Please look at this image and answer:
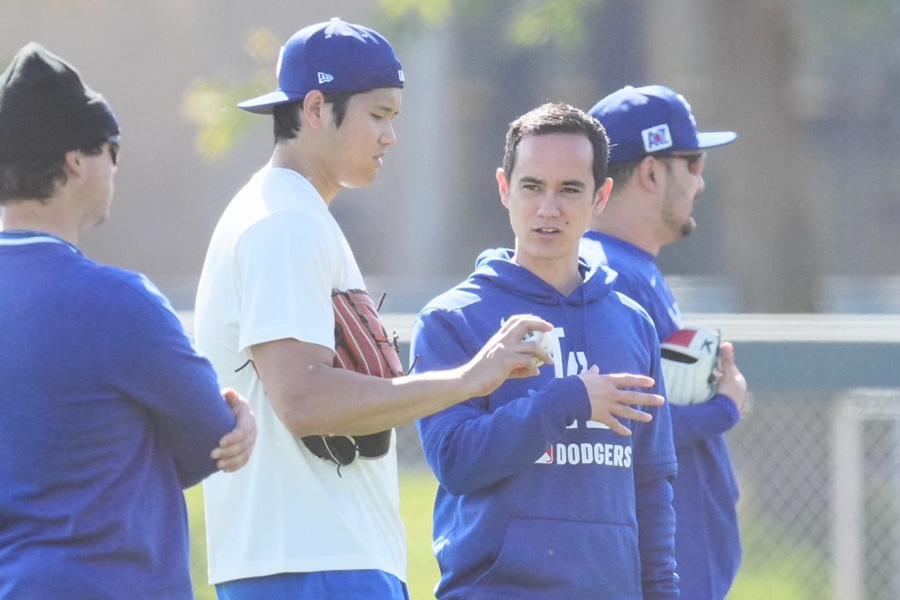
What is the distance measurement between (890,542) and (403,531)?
3098mm

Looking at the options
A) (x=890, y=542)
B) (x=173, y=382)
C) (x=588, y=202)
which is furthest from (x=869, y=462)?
(x=173, y=382)

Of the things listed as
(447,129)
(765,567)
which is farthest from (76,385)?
(447,129)

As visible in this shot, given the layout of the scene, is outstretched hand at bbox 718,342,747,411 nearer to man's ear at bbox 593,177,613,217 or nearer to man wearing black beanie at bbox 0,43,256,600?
man's ear at bbox 593,177,613,217

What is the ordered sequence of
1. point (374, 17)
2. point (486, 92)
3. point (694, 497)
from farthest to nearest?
point (486, 92) → point (374, 17) → point (694, 497)

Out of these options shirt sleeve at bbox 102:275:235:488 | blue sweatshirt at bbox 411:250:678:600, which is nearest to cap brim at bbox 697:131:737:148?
blue sweatshirt at bbox 411:250:678:600

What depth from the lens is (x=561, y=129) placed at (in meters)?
3.62

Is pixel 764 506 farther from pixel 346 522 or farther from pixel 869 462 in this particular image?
pixel 346 522

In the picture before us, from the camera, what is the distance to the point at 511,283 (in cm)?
349

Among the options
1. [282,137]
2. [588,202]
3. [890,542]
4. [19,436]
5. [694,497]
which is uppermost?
[282,137]

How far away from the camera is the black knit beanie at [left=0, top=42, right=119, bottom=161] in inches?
111

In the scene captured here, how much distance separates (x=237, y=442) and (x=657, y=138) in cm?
186

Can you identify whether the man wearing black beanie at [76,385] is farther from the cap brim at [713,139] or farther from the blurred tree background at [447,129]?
the blurred tree background at [447,129]

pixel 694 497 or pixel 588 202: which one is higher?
pixel 588 202

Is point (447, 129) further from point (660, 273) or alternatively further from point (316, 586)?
point (316, 586)
